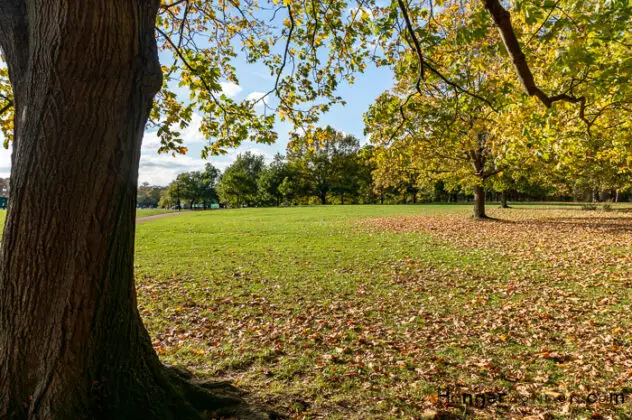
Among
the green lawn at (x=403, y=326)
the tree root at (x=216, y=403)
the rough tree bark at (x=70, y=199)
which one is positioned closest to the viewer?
the rough tree bark at (x=70, y=199)

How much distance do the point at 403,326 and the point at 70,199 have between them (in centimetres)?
499

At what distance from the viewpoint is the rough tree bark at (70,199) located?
7.95 feet

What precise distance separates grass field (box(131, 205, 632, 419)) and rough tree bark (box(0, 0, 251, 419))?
1.88m

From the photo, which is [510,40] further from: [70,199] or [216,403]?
[216,403]

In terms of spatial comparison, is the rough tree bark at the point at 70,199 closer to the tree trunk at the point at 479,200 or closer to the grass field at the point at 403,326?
the grass field at the point at 403,326

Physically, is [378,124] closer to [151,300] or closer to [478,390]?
[478,390]

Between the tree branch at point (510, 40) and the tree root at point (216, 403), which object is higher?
the tree branch at point (510, 40)

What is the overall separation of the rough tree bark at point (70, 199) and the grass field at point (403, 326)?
6.15ft

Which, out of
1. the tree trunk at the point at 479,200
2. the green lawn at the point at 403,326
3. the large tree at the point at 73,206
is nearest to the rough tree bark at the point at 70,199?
the large tree at the point at 73,206

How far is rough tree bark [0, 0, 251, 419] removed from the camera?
2.42 meters

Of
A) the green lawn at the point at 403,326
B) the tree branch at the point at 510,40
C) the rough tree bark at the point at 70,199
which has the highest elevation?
the tree branch at the point at 510,40

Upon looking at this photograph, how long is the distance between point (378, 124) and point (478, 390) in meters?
4.74

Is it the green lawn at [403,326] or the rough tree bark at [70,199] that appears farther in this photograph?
the green lawn at [403,326]

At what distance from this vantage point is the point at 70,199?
2447 millimetres
